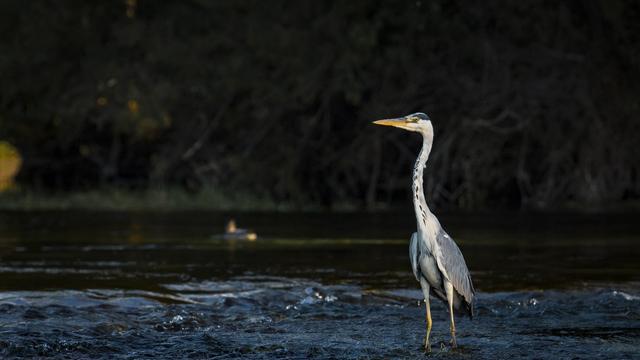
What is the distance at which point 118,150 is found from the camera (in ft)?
110

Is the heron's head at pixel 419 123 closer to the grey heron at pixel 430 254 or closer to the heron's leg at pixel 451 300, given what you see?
the grey heron at pixel 430 254

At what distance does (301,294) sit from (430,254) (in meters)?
3.11

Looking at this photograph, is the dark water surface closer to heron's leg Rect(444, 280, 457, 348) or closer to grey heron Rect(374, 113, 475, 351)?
heron's leg Rect(444, 280, 457, 348)

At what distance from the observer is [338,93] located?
94.8 ft

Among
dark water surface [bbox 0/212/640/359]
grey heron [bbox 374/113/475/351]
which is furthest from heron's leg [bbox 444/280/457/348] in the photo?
dark water surface [bbox 0/212/640/359]

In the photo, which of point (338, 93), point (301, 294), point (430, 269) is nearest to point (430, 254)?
point (430, 269)

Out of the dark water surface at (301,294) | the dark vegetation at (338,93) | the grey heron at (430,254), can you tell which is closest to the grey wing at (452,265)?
the grey heron at (430,254)

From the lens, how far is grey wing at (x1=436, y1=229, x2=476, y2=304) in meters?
9.62

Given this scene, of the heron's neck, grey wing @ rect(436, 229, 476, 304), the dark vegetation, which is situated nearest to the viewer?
the heron's neck

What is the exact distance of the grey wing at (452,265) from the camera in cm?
962

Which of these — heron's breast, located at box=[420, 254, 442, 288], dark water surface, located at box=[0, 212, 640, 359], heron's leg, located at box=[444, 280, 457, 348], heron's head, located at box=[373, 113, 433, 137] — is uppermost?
heron's head, located at box=[373, 113, 433, 137]

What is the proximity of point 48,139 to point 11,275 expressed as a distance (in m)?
21.4

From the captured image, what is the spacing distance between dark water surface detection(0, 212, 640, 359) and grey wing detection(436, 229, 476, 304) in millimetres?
429

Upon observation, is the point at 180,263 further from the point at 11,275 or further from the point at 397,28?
the point at 397,28
